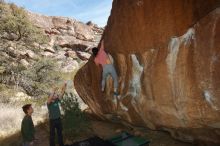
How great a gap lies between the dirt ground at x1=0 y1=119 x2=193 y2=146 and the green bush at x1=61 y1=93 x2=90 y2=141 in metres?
0.24

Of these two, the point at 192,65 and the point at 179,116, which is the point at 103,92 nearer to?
the point at 179,116

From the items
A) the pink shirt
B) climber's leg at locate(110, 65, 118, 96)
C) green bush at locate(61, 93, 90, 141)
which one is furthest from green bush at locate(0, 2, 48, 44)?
climber's leg at locate(110, 65, 118, 96)

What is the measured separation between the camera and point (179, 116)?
656 centimetres

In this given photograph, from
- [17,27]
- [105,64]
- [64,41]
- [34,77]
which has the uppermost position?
[64,41]

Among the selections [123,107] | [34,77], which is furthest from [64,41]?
[123,107]

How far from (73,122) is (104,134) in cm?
111

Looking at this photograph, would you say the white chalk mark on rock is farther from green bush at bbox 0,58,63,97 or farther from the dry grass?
green bush at bbox 0,58,63,97

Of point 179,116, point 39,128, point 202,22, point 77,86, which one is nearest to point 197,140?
point 179,116

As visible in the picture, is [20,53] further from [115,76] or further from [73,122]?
[115,76]

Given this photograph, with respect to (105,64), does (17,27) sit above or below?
above

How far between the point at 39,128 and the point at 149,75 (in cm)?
650

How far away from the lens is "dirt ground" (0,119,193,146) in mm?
9719

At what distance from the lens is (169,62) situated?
6.32m

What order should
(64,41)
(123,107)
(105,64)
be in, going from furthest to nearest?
(64,41) → (105,64) → (123,107)
